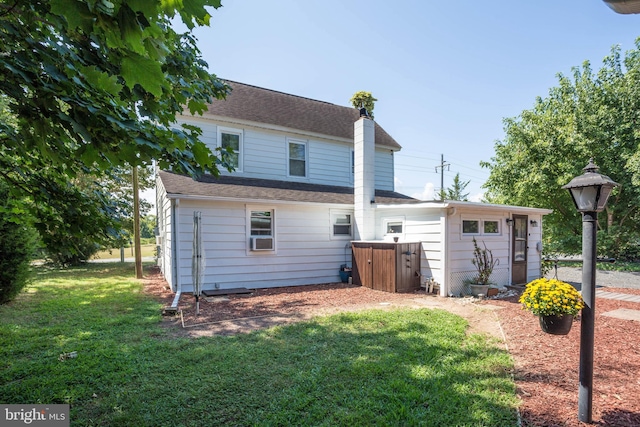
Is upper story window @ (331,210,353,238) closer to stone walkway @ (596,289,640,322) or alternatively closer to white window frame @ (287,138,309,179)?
white window frame @ (287,138,309,179)

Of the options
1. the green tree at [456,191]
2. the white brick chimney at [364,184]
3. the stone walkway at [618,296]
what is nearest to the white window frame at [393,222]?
the white brick chimney at [364,184]

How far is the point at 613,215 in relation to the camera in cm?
1589

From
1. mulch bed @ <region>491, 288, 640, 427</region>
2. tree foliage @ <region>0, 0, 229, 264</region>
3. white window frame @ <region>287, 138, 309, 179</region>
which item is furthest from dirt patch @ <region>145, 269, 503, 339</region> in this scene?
white window frame @ <region>287, 138, 309, 179</region>

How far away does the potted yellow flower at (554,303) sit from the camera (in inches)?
140

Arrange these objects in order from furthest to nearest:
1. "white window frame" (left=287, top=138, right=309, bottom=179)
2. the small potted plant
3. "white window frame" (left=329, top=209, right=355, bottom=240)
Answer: "white window frame" (left=287, top=138, right=309, bottom=179) → "white window frame" (left=329, top=209, right=355, bottom=240) → the small potted plant

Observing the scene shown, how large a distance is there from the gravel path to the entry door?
1479 mm

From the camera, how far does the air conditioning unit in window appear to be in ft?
31.0

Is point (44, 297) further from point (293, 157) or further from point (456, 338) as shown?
point (456, 338)

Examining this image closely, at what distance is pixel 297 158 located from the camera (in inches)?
498

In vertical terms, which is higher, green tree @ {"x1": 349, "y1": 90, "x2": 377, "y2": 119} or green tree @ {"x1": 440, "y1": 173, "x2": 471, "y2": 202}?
green tree @ {"x1": 349, "y1": 90, "x2": 377, "y2": 119}

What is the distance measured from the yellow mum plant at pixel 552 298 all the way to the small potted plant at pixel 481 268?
4.75 m

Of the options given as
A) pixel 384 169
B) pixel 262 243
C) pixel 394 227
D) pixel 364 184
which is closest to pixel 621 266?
pixel 384 169

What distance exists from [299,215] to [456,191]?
27.9 m

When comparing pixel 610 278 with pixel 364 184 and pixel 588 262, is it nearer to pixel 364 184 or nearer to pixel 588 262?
pixel 364 184
